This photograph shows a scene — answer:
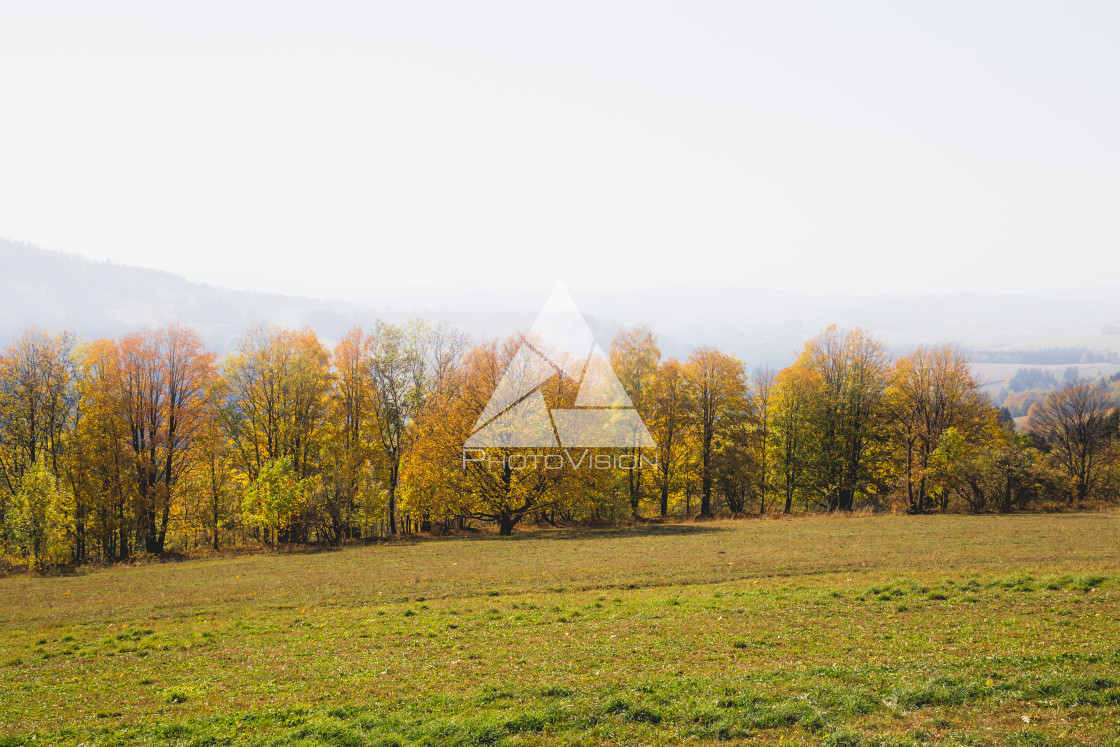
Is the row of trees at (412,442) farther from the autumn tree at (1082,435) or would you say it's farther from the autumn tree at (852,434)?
the autumn tree at (1082,435)

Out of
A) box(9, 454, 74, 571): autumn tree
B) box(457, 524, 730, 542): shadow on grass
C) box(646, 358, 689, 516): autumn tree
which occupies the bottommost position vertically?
box(457, 524, 730, 542): shadow on grass

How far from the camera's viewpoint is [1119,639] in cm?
1287

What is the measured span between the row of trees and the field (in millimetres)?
16462

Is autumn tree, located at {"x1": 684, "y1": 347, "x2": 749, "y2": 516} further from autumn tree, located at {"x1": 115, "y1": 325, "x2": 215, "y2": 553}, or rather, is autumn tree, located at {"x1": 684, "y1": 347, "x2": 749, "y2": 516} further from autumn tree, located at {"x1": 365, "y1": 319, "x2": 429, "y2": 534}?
autumn tree, located at {"x1": 115, "y1": 325, "x2": 215, "y2": 553}

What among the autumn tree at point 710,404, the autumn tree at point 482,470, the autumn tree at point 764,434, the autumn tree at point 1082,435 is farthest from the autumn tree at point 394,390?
the autumn tree at point 1082,435

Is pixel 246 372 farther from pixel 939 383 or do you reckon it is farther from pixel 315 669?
pixel 939 383

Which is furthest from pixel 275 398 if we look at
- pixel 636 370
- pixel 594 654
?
pixel 594 654

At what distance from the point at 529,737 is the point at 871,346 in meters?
60.9

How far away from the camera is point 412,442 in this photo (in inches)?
2020

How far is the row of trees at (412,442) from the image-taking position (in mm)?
43125

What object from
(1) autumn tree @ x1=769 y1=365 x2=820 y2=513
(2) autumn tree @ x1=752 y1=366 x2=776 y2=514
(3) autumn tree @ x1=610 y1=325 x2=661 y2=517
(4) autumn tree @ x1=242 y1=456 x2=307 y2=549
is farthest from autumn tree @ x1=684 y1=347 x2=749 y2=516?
(4) autumn tree @ x1=242 y1=456 x2=307 y2=549

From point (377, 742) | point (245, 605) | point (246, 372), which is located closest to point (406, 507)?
point (246, 372)

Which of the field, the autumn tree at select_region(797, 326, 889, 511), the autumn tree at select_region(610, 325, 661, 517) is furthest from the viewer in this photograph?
the autumn tree at select_region(797, 326, 889, 511)

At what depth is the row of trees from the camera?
43125mm
